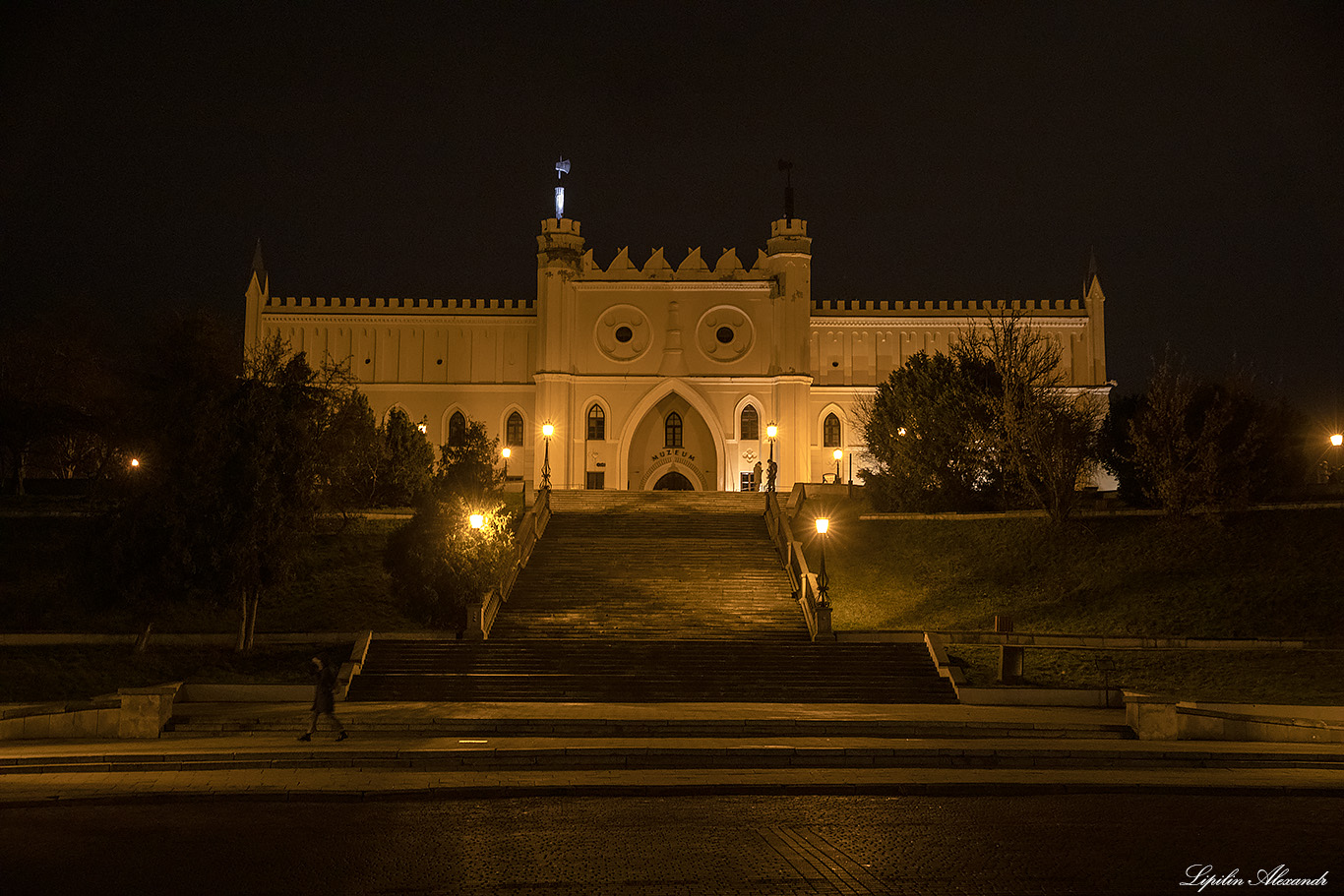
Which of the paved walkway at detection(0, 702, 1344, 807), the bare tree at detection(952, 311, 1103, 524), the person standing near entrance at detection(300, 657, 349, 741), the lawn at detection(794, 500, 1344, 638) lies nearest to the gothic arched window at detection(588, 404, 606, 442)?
the lawn at detection(794, 500, 1344, 638)

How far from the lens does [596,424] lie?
1906 inches

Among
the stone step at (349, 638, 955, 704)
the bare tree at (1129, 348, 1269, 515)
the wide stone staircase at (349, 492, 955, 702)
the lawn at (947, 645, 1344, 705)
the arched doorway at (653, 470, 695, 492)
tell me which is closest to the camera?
the lawn at (947, 645, 1344, 705)

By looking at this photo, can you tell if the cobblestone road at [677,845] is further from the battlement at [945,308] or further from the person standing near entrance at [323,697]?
the battlement at [945,308]

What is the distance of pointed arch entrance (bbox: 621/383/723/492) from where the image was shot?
159 feet

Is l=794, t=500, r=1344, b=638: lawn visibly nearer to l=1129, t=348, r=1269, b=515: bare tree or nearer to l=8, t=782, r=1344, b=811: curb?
l=1129, t=348, r=1269, b=515: bare tree

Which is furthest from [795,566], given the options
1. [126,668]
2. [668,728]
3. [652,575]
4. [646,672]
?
[126,668]

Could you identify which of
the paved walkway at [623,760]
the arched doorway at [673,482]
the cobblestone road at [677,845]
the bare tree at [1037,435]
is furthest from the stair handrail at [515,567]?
the bare tree at [1037,435]

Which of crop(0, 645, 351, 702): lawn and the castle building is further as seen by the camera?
the castle building

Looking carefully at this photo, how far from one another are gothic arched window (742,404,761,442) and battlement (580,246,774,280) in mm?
5696

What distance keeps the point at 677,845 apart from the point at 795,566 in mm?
19233

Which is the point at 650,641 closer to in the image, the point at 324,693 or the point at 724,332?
the point at 324,693

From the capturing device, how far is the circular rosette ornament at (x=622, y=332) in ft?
160

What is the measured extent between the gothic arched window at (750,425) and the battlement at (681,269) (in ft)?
18.7

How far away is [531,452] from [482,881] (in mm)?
39974
